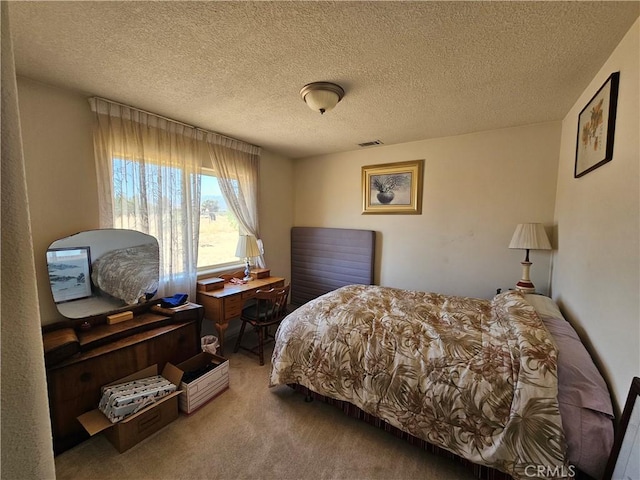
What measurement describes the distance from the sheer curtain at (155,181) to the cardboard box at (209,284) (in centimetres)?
8

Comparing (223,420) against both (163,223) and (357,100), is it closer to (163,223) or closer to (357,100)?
(163,223)

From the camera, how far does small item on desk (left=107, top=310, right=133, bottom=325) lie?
84.3 inches

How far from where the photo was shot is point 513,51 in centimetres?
149

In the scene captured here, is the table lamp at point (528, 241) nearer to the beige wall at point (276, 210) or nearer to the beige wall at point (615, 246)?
the beige wall at point (615, 246)

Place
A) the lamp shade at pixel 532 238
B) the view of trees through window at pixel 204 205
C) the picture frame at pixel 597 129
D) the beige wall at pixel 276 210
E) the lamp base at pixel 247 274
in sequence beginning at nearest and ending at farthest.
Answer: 1. the picture frame at pixel 597 129
2. the view of trees through window at pixel 204 205
3. the lamp shade at pixel 532 238
4. the lamp base at pixel 247 274
5. the beige wall at pixel 276 210

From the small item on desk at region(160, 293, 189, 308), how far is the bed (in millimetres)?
1051

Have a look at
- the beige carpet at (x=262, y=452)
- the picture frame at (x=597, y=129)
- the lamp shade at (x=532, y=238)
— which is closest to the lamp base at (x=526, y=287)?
the lamp shade at (x=532, y=238)

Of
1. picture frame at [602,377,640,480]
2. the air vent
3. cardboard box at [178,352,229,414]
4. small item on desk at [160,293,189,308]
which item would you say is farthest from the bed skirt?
the air vent

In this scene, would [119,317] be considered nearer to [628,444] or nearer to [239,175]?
[239,175]

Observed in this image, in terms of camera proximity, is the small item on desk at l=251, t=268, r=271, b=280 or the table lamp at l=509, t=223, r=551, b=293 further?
the small item on desk at l=251, t=268, r=271, b=280

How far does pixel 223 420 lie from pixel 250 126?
2.63 meters

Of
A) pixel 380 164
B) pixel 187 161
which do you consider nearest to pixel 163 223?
pixel 187 161

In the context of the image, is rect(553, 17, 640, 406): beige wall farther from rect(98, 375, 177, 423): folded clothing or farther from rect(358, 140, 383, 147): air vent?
rect(98, 375, 177, 423): folded clothing

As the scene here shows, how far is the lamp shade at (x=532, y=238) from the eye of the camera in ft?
7.97
